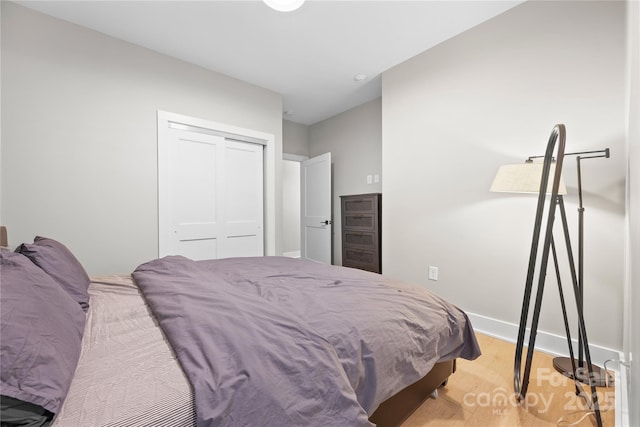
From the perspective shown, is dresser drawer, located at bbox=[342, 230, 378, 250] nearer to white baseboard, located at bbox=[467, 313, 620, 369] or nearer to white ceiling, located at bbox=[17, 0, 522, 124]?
white baseboard, located at bbox=[467, 313, 620, 369]

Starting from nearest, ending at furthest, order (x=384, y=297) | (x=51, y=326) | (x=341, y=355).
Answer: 1. (x=51, y=326)
2. (x=341, y=355)
3. (x=384, y=297)

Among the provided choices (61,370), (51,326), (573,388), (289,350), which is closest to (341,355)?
(289,350)

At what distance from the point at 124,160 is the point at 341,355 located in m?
2.78

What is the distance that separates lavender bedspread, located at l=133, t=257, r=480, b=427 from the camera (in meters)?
0.75

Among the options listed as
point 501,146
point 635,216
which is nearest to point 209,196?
point 501,146

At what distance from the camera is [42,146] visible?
228 cm

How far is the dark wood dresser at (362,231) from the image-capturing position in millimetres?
3537

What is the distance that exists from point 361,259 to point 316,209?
148cm

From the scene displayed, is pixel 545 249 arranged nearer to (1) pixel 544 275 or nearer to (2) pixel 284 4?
(1) pixel 544 275

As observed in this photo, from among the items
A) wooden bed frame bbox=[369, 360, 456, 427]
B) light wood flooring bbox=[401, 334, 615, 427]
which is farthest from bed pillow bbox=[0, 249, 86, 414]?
light wood flooring bbox=[401, 334, 615, 427]

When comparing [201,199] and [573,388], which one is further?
[201,199]

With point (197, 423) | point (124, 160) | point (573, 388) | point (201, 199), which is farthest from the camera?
point (201, 199)

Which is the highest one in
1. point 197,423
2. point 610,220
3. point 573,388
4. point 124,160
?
point 124,160

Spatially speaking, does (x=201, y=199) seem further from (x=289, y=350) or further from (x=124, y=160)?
(x=289, y=350)
